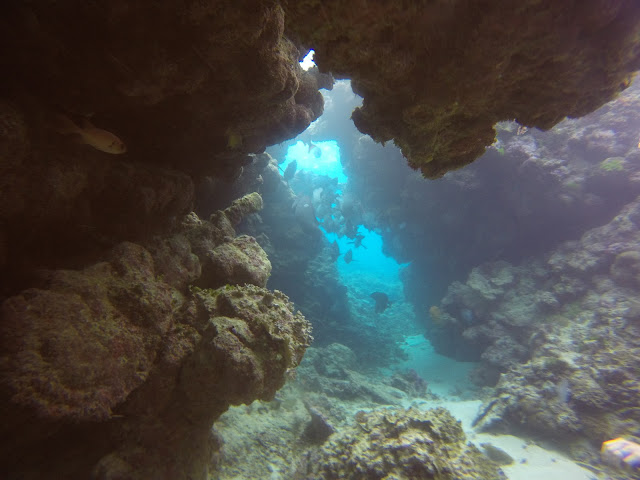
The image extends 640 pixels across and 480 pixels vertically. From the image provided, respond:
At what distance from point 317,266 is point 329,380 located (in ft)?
20.5

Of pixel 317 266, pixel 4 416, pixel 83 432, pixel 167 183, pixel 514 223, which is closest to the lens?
pixel 4 416

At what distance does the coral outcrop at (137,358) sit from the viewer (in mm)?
2025

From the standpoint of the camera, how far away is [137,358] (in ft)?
8.82

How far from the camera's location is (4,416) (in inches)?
71.9

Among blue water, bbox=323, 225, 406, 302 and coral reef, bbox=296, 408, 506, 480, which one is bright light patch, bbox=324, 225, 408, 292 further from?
coral reef, bbox=296, 408, 506, 480

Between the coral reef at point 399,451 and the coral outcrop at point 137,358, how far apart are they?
1949mm

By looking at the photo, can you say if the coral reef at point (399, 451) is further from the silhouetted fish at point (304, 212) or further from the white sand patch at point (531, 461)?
the silhouetted fish at point (304, 212)

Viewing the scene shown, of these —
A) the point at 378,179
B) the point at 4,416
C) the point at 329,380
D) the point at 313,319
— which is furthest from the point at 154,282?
the point at 378,179

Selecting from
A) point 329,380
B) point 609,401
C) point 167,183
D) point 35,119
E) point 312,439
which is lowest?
point 312,439

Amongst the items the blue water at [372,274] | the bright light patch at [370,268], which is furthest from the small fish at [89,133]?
the bright light patch at [370,268]

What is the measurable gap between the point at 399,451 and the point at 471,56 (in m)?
4.94

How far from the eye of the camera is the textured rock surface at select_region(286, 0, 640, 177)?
2.13 metres

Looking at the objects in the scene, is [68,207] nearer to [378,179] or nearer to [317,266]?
[317,266]

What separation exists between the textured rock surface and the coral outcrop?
8.63 ft
